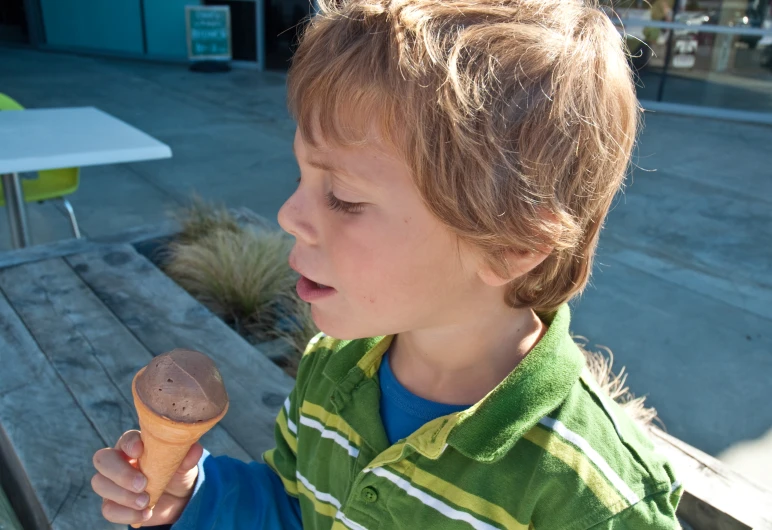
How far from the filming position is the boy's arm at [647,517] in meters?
1.06

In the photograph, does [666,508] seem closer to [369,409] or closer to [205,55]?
[369,409]

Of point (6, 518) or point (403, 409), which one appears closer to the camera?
point (403, 409)

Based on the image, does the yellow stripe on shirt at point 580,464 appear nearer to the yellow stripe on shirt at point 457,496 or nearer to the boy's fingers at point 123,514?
the yellow stripe on shirt at point 457,496

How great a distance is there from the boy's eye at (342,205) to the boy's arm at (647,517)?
58 centimetres

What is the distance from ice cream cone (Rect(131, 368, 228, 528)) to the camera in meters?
1.07

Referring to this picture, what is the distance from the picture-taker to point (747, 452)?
3096 millimetres

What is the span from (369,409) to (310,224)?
1.23 ft

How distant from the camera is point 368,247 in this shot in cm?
110

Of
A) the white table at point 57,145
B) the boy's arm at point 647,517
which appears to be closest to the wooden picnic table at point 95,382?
the white table at point 57,145

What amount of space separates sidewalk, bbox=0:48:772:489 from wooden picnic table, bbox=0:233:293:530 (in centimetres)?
150

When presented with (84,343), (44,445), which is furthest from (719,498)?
(84,343)

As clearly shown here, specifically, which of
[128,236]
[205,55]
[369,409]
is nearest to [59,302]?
[128,236]

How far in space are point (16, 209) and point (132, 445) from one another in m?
3.36

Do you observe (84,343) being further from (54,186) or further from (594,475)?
(54,186)
